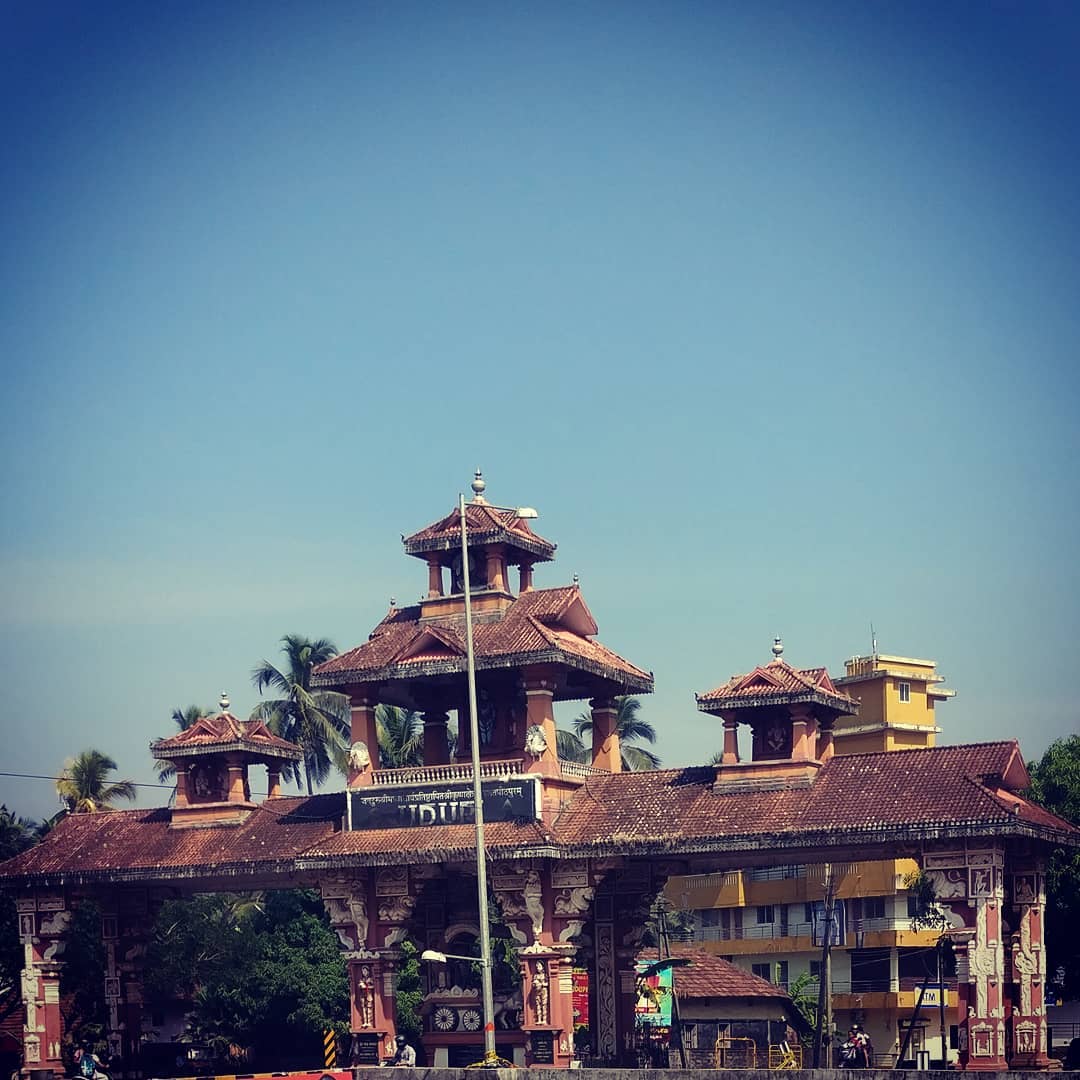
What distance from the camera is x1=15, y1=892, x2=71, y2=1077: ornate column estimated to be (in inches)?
1914

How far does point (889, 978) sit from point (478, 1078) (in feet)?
101

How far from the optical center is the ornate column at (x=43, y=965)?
48625 mm

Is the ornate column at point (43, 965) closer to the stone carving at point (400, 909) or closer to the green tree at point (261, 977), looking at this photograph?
the green tree at point (261, 977)

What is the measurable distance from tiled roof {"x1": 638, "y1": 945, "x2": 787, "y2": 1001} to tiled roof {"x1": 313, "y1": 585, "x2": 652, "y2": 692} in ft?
42.9

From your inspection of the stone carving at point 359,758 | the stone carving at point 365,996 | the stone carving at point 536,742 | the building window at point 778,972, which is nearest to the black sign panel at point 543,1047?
the stone carving at point 365,996

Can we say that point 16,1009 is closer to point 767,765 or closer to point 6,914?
point 6,914

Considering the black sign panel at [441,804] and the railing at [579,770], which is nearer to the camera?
the black sign panel at [441,804]

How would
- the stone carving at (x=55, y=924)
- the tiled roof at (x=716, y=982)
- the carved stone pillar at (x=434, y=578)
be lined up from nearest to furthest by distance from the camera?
the carved stone pillar at (x=434, y=578), the stone carving at (x=55, y=924), the tiled roof at (x=716, y=982)

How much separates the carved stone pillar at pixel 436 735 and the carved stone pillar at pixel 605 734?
4.16m

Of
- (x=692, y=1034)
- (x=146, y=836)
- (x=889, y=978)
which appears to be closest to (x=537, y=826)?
(x=146, y=836)

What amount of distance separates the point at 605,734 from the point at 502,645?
5.50 meters

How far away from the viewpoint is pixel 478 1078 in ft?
132

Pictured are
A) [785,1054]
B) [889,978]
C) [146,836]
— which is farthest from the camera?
[889,978]

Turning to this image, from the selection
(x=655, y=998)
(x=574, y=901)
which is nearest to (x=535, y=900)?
(x=574, y=901)
